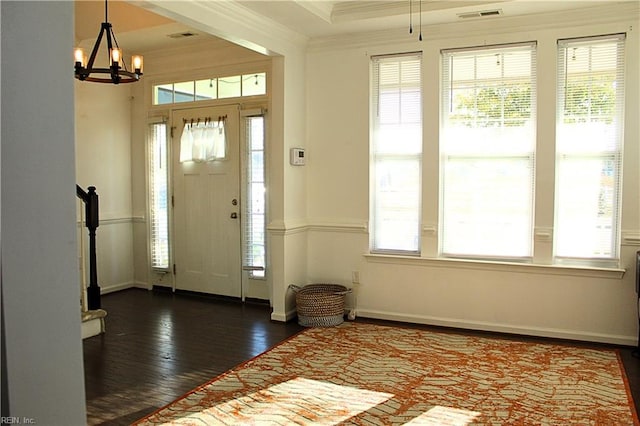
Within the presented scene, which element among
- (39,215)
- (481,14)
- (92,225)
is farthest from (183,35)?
(39,215)

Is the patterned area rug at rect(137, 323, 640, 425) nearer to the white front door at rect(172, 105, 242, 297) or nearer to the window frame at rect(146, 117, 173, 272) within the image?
the white front door at rect(172, 105, 242, 297)

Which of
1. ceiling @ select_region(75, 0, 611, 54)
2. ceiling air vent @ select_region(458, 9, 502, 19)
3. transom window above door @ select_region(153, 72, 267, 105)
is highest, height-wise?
ceiling @ select_region(75, 0, 611, 54)

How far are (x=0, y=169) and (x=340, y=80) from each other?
4742 mm

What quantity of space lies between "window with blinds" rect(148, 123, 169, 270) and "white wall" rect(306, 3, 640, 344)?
6.63ft

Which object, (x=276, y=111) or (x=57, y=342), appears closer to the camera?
(x=57, y=342)

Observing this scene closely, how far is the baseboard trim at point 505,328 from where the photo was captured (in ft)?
14.2

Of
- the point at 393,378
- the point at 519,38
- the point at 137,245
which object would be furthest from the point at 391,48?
the point at 137,245

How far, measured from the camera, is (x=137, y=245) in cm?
672

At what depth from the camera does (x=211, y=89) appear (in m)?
6.06

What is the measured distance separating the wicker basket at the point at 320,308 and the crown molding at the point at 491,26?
2.33 metres

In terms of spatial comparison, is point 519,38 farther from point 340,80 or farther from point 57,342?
point 57,342

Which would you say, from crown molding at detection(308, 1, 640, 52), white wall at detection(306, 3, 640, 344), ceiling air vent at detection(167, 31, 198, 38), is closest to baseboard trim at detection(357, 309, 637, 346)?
white wall at detection(306, 3, 640, 344)

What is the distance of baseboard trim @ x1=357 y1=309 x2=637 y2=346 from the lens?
433 centimetres

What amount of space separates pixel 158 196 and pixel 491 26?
162 inches
